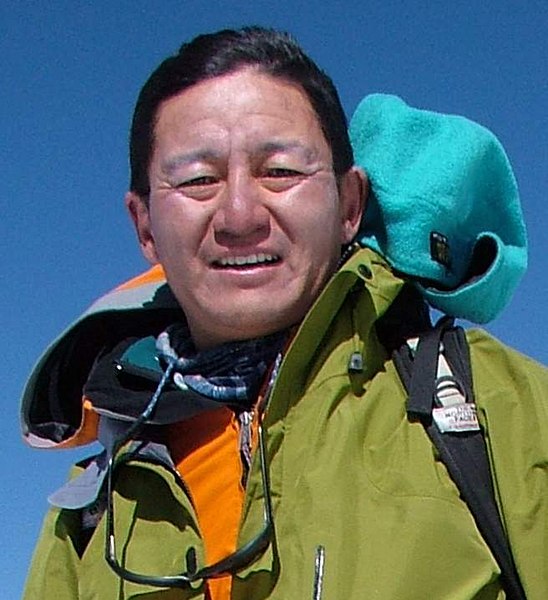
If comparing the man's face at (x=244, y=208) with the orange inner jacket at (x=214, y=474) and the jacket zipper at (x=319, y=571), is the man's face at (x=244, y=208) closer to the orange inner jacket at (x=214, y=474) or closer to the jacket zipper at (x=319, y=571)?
the orange inner jacket at (x=214, y=474)

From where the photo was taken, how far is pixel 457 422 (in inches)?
125

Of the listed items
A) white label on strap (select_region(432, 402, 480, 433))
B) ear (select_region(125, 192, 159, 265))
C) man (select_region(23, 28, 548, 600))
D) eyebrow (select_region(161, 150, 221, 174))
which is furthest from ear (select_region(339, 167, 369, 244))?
white label on strap (select_region(432, 402, 480, 433))

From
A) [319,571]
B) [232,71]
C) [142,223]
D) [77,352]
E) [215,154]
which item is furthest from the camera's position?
[77,352]

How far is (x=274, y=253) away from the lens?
357 cm

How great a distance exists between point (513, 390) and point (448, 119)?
1172 millimetres

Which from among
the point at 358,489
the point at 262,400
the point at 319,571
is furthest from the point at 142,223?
the point at 319,571

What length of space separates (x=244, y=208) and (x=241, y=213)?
17 mm

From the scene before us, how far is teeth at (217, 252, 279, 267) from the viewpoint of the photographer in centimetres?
356

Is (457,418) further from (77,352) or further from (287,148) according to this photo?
(77,352)

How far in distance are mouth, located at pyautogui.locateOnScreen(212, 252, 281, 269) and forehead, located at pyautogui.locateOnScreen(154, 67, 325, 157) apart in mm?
359

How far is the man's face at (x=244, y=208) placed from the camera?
11.7 feet

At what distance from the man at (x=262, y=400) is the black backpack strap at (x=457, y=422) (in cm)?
3

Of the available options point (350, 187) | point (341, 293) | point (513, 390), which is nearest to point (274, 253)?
point (341, 293)

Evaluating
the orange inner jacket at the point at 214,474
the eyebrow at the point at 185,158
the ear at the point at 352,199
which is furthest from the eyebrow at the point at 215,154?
the orange inner jacket at the point at 214,474
